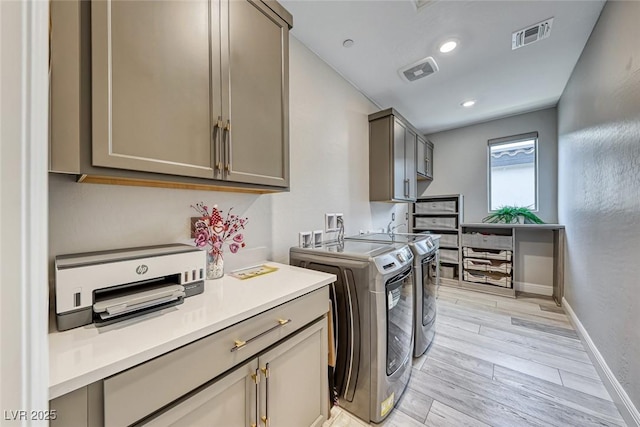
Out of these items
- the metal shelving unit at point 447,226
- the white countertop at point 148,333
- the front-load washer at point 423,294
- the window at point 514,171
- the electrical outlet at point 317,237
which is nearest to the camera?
the white countertop at point 148,333

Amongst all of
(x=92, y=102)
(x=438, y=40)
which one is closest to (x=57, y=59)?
(x=92, y=102)

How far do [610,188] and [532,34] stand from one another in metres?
1.31

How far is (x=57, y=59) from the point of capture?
69 centimetres

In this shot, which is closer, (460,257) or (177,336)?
(177,336)

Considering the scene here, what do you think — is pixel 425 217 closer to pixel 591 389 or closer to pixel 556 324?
pixel 556 324

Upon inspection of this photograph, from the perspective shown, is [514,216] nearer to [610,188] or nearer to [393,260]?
[610,188]

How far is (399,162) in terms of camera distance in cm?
279

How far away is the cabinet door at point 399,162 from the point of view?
106 inches

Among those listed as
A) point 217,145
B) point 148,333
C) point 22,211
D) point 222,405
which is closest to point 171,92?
point 217,145

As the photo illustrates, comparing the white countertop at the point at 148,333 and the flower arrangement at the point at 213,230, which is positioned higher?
the flower arrangement at the point at 213,230

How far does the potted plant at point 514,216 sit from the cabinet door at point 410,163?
1448 mm

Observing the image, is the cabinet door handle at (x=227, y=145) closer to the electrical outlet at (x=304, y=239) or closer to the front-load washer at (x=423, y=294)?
the electrical outlet at (x=304, y=239)

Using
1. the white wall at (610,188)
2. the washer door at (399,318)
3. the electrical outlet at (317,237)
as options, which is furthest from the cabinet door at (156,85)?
the white wall at (610,188)

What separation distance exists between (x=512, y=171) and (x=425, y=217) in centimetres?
140
